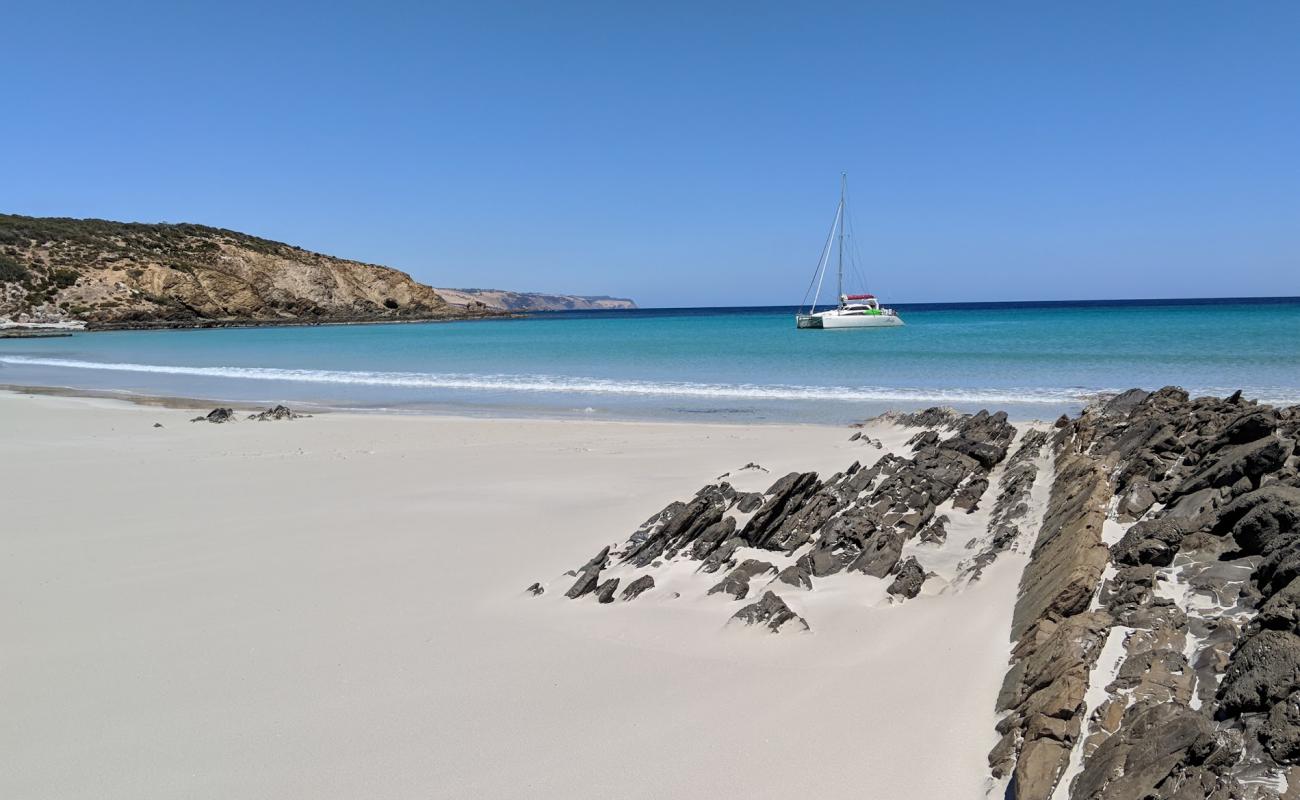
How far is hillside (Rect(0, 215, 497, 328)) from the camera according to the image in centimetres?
6944

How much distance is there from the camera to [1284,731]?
2783 mm

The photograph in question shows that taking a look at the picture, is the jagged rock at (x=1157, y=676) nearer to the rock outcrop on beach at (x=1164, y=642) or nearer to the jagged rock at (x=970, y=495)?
the rock outcrop on beach at (x=1164, y=642)

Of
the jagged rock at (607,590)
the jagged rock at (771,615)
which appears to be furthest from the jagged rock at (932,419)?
the jagged rock at (771,615)

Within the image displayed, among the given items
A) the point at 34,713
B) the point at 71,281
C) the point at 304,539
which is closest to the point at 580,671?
the point at 34,713

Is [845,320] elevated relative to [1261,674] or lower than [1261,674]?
Result: elevated

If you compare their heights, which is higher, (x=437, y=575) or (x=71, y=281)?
(x=71, y=281)

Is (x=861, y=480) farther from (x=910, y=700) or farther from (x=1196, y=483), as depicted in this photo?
(x=910, y=700)

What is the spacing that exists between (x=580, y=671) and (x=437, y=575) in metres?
2.29

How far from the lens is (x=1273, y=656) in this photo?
3.12m

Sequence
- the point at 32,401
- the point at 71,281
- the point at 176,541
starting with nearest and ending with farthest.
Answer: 1. the point at 176,541
2. the point at 32,401
3. the point at 71,281

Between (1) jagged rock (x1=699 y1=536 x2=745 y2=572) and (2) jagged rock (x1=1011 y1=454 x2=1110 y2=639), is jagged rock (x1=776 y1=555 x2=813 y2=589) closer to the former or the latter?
(1) jagged rock (x1=699 y1=536 x2=745 y2=572)

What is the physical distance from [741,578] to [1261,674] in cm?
336

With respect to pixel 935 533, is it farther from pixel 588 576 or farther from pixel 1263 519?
pixel 588 576

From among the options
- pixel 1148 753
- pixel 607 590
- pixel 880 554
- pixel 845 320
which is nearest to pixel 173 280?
pixel 845 320
